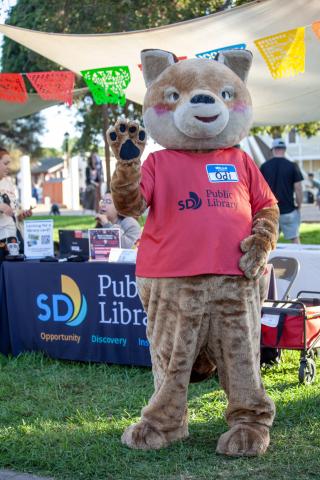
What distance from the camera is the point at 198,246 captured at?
3822mm

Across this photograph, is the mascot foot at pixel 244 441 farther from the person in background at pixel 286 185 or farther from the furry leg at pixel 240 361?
the person in background at pixel 286 185

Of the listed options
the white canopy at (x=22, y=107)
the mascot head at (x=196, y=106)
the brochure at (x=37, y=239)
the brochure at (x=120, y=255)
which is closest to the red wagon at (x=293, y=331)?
the brochure at (x=120, y=255)

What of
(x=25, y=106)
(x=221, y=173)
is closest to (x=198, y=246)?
(x=221, y=173)

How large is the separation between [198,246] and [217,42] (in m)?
4.30

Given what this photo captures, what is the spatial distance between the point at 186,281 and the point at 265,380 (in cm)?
195

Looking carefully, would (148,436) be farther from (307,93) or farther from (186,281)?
(307,93)

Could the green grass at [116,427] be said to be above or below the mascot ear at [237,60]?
below

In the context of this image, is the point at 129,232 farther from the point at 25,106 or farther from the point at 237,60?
the point at 25,106

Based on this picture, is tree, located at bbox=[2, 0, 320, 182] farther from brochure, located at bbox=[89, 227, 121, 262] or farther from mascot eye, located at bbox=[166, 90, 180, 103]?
mascot eye, located at bbox=[166, 90, 180, 103]

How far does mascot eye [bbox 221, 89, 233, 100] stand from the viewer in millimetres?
3975

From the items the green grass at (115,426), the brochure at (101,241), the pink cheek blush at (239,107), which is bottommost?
the green grass at (115,426)

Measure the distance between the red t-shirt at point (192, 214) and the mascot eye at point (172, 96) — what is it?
0.27m

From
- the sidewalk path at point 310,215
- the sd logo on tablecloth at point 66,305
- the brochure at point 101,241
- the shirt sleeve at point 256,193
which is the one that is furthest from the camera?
the sidewalk path at point 310,215

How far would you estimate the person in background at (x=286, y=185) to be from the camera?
9805mm
